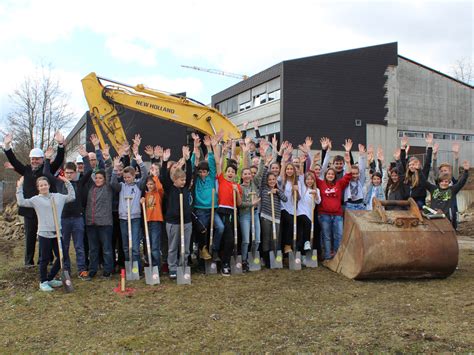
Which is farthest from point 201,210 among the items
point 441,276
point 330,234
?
point 441,276

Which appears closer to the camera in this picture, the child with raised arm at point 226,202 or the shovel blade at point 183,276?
the shovel blade at point 183,276

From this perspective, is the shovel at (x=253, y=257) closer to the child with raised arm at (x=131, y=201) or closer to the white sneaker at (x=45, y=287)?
the child with raised arm at (x=131, y=201)

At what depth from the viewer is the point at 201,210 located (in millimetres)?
7109

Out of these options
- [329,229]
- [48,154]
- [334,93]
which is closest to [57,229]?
[48,154]

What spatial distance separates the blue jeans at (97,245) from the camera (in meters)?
6.80

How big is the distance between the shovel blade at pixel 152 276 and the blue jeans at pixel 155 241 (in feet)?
1.25

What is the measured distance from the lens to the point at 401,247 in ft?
20.2

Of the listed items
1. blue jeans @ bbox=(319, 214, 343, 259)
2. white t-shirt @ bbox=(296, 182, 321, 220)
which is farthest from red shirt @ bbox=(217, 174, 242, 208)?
blue jeans @ bbox=(319, 214, 343, 259)

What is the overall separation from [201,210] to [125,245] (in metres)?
1.35

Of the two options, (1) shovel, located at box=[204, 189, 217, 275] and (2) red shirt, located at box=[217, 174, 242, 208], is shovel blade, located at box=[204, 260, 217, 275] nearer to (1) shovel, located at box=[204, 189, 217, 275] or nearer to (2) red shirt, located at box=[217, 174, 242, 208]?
(1) shovel, located at box=[204, 189, 217, 275]

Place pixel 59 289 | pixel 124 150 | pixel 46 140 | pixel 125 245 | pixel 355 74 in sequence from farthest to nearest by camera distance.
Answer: pixel 355 74
pixel 46 140
pixel 124 150
pixel 125 245
pixel 59 289

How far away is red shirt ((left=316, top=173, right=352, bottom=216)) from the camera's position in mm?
7668

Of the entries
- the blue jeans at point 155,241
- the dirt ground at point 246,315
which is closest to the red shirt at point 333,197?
the dirt ground at point 246,315

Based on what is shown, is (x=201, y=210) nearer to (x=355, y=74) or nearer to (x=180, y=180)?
(x=180, y=180)
